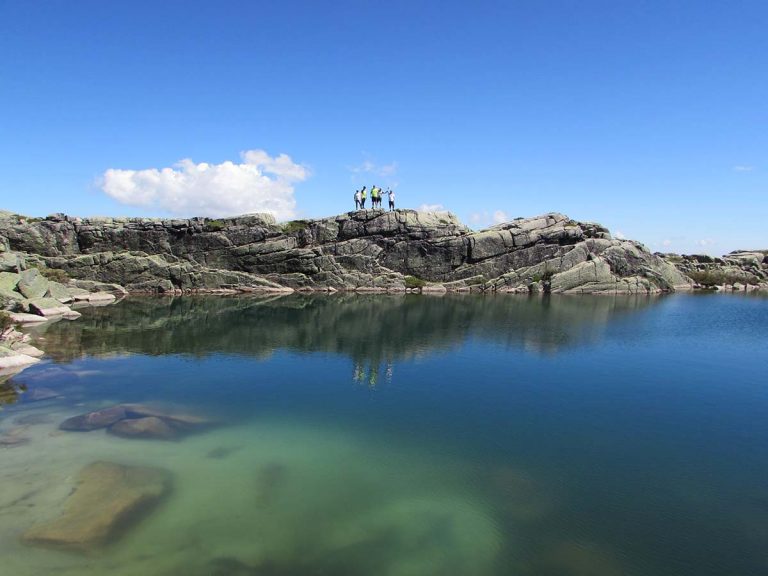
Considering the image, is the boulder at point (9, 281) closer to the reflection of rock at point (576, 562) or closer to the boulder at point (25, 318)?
the boulder at point (25, 318)

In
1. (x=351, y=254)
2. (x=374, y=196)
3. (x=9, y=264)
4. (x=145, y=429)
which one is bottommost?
(x=145, y=429)

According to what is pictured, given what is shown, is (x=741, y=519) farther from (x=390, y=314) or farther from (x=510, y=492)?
(x=390, y=314)

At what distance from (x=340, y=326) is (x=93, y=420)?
37.5m

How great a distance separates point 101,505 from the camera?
1825 cm

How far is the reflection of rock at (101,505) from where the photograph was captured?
16250 millimetres

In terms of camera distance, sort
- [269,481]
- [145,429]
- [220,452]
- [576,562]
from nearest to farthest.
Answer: [576,562]
[269,481]
[220,452]
[145,429]

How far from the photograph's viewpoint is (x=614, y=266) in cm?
10556

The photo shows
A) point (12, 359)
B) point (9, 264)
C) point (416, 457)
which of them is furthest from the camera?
point (9, 264)

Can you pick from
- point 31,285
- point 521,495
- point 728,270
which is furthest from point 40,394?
point 728,270

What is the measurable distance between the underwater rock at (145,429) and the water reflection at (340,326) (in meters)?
14.4

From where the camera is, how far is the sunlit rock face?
325ft

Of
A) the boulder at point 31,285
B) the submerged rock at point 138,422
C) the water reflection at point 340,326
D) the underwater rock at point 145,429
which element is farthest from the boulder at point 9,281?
the underwater rock at point 145,429

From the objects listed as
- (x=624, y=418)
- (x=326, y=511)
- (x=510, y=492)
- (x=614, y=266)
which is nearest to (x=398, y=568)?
(x=326, y=511)

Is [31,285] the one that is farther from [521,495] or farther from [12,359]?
[521,495]
